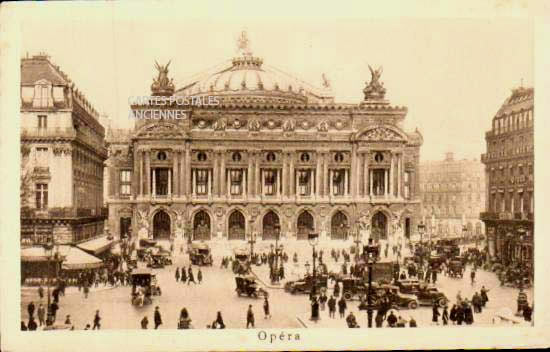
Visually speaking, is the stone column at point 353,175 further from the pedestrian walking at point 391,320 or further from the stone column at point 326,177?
the pedestrian walking at point 391,320

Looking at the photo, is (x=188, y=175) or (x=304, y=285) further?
(x=188, y=175)

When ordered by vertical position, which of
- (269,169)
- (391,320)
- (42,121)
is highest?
(42,121)

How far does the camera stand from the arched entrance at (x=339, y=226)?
13.3 metres

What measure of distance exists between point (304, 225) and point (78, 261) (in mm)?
4151

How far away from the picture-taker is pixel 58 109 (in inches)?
490

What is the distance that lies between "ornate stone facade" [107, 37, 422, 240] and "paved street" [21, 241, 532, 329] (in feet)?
3.79

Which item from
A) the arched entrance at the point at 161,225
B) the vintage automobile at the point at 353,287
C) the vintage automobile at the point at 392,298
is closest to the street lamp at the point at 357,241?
the vintage automobile at the point at 353,287

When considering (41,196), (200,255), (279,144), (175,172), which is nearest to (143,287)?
(200,255)

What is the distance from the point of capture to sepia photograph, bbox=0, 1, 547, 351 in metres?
11.8

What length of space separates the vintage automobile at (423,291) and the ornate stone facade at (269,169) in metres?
1.07

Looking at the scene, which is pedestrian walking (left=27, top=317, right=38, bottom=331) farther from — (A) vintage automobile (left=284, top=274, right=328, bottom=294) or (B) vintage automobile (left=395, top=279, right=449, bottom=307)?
(B) vintage automobile (left=395, top=279, right=449, bottom=307)

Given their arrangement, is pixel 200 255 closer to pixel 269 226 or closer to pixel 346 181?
pixel 269 226

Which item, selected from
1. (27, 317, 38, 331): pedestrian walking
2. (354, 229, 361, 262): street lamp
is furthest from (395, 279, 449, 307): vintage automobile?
(27, 317, 38, 331): pedestrian walking

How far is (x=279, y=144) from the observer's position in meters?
13.9
